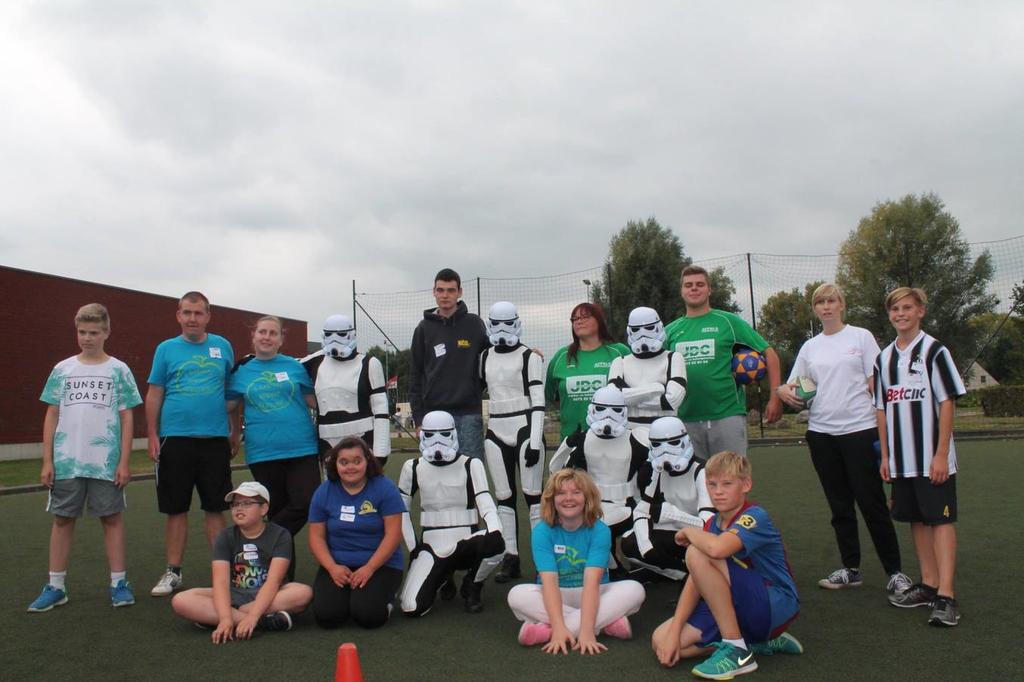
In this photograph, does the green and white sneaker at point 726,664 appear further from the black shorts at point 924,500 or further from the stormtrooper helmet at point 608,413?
the stormtrooper helmet at point 608,413

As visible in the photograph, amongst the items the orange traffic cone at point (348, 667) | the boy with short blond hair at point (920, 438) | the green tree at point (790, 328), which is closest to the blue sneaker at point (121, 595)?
the orange traffic cone at point (348, 667)

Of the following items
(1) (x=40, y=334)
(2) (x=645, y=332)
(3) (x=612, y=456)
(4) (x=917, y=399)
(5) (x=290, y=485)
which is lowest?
(5) (x=290, y=485)

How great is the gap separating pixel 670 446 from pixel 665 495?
0.39m

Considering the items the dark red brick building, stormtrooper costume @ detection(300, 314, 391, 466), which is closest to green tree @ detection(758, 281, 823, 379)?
the dark red brick building

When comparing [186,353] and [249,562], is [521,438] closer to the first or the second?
[249,562]

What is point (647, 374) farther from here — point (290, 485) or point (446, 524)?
point (290, 485)

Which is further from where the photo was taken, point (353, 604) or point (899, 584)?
point (899, 584)

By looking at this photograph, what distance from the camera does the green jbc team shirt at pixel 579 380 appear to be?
5688 mm

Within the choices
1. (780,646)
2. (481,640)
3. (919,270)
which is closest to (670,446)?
(780,646)

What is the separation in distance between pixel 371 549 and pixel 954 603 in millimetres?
3189

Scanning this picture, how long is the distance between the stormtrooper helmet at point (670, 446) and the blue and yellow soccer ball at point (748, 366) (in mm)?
796

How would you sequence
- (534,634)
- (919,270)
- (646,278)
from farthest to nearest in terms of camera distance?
(646,278)
(919,270)
(534,634)

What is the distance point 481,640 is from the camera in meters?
4.19

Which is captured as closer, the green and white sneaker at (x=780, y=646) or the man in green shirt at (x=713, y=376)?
the green and white sneaker at (x=780, y=646)
